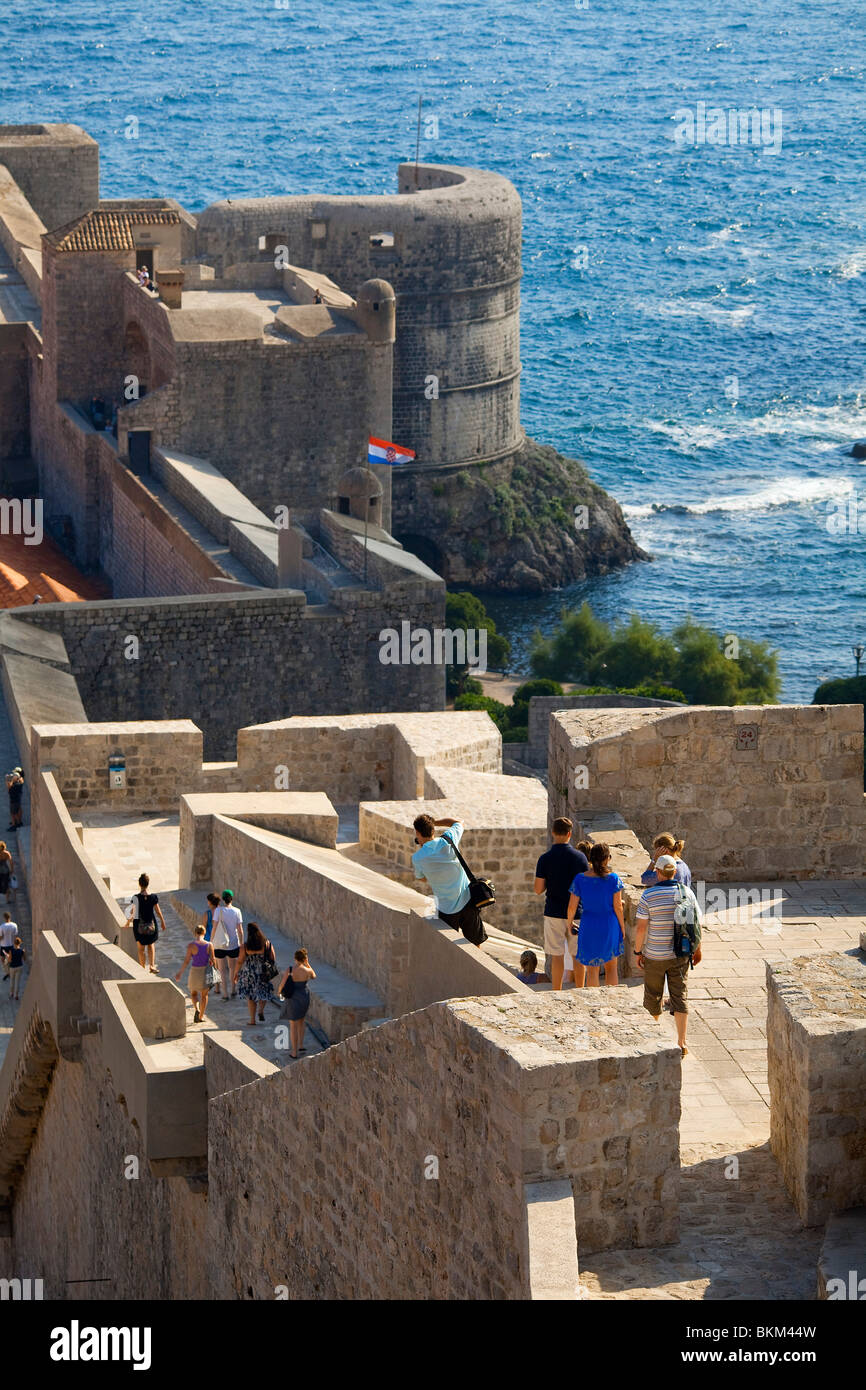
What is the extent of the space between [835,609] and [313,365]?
157ft

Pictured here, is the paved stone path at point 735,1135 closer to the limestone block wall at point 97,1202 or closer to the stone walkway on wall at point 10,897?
the limestone block wall at point 97,1202

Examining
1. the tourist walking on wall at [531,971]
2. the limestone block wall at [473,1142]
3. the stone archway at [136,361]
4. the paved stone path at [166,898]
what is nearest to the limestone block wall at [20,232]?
the stone archway at [136,361]

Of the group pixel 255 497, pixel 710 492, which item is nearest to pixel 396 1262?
pixel 255 497

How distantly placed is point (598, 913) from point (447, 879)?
40.0 inches

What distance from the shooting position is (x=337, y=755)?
2669 centimetres

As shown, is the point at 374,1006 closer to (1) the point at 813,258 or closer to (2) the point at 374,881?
(2) the point at 374,881

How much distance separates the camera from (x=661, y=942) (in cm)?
1488

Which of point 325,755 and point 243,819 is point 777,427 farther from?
point 243,819

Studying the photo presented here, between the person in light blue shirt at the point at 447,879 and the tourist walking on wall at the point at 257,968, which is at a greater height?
the person in light blue shirt at the point at 447,879

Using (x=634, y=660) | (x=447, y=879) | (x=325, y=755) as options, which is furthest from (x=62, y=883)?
(x=634, y=660)

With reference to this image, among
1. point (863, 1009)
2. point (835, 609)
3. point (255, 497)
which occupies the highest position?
point (863, 1009)

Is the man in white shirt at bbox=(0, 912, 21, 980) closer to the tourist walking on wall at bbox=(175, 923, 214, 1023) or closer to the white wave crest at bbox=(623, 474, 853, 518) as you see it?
the tourist walking on wall at bbox=(175, 923, 214, 1023)

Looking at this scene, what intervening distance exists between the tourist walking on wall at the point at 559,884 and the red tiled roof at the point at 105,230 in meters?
41.4

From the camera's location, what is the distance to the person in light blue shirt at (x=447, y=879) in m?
15.6
